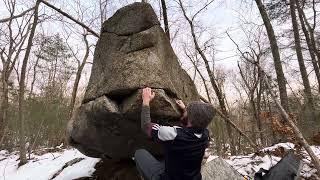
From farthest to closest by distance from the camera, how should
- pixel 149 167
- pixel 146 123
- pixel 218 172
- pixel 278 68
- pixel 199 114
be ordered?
pixel 278 68 < pixel 218 172 < pixel 149 167 < pixel 146 123 < pixel 199 114

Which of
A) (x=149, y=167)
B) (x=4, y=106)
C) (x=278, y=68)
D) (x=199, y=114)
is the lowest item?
(x=149, y=167)

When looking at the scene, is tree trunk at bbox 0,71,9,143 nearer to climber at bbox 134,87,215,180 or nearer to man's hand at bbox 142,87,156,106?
man's hand at bbox 142,87,156,106

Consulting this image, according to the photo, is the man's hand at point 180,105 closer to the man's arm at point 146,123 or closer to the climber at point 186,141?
the man's arm at point 146,123

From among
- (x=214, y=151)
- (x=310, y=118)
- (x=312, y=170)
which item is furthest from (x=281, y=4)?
(x=312, y=170)

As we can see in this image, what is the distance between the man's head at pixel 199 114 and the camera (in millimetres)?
3443

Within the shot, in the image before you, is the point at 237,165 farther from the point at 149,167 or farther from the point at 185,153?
the point at 185,153

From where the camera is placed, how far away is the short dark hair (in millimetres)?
3443

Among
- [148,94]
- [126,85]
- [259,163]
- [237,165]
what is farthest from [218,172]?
[126,85]

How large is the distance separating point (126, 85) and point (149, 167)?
1.48m

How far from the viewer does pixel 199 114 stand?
11.3ft

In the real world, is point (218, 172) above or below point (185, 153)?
below

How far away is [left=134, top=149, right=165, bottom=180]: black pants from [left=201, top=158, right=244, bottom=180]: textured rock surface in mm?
1821

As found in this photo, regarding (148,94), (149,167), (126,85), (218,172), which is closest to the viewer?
(149,167)

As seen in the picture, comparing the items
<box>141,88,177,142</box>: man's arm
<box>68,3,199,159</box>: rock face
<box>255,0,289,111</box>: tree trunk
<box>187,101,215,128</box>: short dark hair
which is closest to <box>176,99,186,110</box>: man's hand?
<box>68,3,199,159</box>: rock face
